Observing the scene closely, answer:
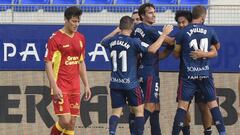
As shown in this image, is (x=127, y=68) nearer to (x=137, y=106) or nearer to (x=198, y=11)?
(x=137, y=106)

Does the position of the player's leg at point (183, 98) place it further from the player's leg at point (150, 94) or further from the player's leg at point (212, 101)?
the player's leg at point (150, 94)

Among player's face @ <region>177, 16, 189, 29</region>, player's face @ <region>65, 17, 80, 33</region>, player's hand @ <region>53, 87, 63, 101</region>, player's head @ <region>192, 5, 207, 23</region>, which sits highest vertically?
player's head @ <region>192, 5, 207, 23</region>

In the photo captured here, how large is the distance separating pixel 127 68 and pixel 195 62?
1.04 m

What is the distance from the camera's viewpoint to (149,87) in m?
10.0

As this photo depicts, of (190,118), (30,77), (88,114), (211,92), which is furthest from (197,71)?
(30,77)

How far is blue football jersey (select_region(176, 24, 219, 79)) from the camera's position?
9.84 m

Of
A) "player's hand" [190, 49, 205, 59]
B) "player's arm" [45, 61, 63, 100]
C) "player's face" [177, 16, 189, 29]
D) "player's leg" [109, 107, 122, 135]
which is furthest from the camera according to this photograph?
"player's face" [177, 16, 189, 29]

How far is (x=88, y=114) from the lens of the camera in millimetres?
11828

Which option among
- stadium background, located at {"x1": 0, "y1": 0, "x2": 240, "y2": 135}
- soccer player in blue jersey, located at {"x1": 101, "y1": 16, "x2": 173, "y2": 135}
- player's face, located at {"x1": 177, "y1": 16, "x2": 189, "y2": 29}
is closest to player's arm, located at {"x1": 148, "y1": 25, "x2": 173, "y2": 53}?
soccer player in blue jersey, located at {"x1": 101, "y1": 16, "x2": 173, "y2": 135}

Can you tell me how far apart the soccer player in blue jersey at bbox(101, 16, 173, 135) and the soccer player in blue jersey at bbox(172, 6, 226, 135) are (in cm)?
38

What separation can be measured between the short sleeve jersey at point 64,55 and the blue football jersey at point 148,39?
1.18 m

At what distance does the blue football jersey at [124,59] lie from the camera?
31.4 feet

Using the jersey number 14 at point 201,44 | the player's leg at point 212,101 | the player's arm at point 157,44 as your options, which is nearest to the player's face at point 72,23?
the player's arm at point 157,44

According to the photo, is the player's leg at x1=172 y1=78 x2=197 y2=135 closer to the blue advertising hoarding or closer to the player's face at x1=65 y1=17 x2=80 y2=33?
the player's face at x1=65 y1=17 x2=80 y2=33
